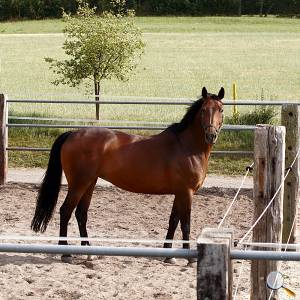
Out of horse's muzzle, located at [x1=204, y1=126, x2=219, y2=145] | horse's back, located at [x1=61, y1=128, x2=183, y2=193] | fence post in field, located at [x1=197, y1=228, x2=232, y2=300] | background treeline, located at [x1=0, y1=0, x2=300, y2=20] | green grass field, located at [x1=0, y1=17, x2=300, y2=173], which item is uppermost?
background treeline, located at [x1=0, y1=0, x2=300, y2=20]

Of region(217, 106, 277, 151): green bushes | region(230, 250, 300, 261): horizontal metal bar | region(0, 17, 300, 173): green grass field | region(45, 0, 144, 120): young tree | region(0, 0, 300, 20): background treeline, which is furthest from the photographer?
region(0, 0, 300, 20): background treeline

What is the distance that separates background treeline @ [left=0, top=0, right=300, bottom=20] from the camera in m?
61.1

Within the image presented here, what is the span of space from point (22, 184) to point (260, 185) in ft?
20.2

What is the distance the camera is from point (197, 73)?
33.9m

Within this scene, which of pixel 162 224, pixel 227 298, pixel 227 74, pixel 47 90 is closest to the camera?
pixel 227 298

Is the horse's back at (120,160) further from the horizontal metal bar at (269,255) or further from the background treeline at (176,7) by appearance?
the background treeline at (176,7)

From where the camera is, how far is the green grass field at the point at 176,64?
2123cm

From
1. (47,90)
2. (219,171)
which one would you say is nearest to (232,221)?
(219,171)

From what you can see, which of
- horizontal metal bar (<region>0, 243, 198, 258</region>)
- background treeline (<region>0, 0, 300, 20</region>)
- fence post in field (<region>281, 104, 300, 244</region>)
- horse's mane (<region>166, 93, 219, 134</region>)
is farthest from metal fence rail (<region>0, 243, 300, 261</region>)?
background treeline (<region>0, 0, 300, 20</region>)

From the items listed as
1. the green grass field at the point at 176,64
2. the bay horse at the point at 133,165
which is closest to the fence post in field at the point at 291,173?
the bay horse at the point at 133,165

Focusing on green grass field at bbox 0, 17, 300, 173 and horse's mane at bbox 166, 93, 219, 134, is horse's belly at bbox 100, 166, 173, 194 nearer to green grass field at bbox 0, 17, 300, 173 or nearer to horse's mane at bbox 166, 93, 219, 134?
horse's mane at bbox 166, 93, 219, 134

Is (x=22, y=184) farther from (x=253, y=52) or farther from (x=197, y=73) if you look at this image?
(x=253, y=52)

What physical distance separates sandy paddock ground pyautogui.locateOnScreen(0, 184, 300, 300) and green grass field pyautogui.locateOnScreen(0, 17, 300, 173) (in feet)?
10.8

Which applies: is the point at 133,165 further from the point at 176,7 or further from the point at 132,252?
the point at 176,7
